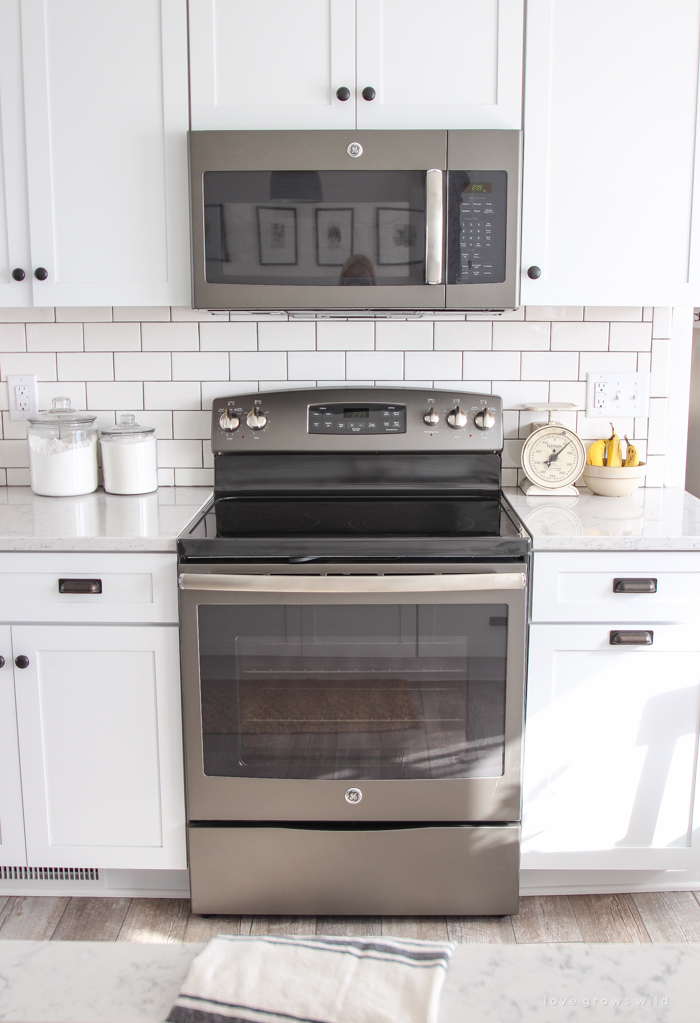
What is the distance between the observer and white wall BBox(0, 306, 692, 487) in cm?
237

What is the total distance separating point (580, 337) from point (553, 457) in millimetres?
391

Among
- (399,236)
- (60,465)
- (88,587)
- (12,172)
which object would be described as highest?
(12,172)

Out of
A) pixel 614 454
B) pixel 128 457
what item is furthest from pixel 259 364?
pixel 614 454

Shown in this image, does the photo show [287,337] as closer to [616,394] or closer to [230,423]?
[230,423]

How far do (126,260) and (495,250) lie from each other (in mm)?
903

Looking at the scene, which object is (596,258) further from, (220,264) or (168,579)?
(168,579)

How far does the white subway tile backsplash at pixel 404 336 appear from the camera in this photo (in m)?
2.37

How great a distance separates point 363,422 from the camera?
7.58ft

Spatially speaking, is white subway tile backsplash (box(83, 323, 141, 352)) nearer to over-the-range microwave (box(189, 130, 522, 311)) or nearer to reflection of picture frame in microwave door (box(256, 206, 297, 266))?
over-the-range microwave (box(189, 130, 522, 311))

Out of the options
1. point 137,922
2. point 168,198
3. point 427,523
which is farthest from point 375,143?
point 137,922

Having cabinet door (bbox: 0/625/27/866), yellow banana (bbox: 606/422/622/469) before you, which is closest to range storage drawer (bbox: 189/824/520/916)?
cabinet door (bbox: 0/625/27/866)

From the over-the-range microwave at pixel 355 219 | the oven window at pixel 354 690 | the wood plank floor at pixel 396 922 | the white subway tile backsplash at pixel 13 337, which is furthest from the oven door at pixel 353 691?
the white subway tile backsplash at pixel 13 337

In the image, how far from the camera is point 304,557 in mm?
1836

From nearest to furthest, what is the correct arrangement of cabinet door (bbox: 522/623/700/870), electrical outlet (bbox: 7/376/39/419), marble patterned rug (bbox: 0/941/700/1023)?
marble patterned rug (bbox: 0/941/700/1023), cabinet door (bbox: 522/623/700/870), electrical outlet (bbox: 7/376/39/419)
